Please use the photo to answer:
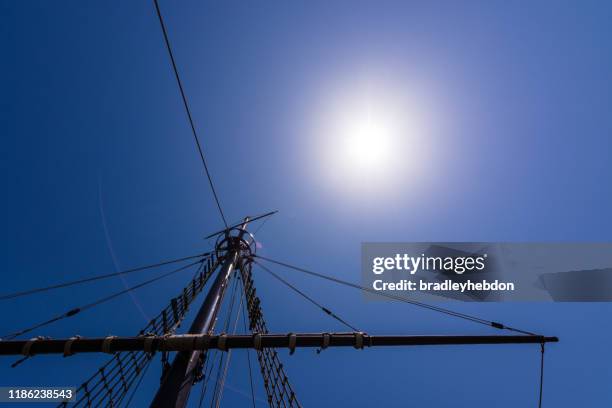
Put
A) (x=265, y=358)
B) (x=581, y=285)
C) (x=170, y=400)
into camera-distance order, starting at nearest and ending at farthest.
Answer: (x=170, y=400) → (x=265, y=358) → (x=581, y=285)

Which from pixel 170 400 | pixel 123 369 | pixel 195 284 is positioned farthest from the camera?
pixel 195 284

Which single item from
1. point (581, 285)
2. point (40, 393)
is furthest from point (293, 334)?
point (581, 285)

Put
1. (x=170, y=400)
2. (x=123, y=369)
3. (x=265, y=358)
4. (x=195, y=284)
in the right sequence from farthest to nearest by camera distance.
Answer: (x=195, y=284), (x=265, y=358), (x=123, y=369), (x=170, y=400)

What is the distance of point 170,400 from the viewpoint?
18.4ft

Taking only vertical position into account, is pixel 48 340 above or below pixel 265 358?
below

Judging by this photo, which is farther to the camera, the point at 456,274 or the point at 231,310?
the point at 231,310

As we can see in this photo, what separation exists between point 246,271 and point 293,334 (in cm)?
867

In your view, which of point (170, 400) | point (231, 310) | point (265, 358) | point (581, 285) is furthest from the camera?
point (581, 285)

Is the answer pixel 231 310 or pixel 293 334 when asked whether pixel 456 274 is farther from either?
pixel 231 310

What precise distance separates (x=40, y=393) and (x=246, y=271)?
8.24m

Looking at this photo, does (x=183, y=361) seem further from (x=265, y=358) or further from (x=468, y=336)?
(x=468, y=336)

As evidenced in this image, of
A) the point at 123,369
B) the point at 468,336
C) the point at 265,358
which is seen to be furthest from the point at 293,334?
the point at 123,369

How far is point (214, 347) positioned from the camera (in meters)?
6.79

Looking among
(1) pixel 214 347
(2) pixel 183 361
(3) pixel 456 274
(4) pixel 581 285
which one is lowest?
(2) pixel 183 361
